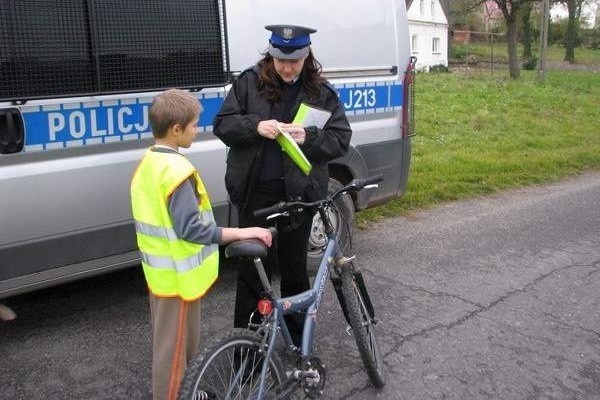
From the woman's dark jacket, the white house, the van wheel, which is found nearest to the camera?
the woman's dark jacket

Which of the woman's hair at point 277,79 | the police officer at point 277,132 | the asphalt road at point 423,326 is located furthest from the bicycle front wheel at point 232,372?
the woman's hair at point 277,79

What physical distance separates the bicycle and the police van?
2.64 feet

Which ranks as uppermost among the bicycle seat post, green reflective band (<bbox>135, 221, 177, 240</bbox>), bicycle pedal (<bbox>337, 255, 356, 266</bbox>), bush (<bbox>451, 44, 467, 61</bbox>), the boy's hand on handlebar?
bush (<bbox>451, 44, 467, 61</bbox>)

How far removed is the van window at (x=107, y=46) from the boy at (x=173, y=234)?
3.47 feet

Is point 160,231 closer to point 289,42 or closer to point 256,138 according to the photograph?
point 256,138

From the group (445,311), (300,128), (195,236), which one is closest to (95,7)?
(300,128)

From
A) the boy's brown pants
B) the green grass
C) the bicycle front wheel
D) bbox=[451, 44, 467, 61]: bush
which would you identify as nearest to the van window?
the boy's brown pants

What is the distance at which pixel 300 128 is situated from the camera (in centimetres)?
304

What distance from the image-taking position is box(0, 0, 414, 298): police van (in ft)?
10.8

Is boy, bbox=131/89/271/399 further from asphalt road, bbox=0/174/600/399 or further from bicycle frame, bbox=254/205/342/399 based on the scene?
asphalt road, bbox=0/174/600/399

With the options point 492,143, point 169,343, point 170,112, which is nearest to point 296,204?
point 170,112

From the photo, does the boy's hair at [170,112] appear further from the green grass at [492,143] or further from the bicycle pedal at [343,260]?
the green grass at [492,143]

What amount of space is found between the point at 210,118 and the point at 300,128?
3.87ft

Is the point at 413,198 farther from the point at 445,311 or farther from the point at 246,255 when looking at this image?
the point at 246,255
